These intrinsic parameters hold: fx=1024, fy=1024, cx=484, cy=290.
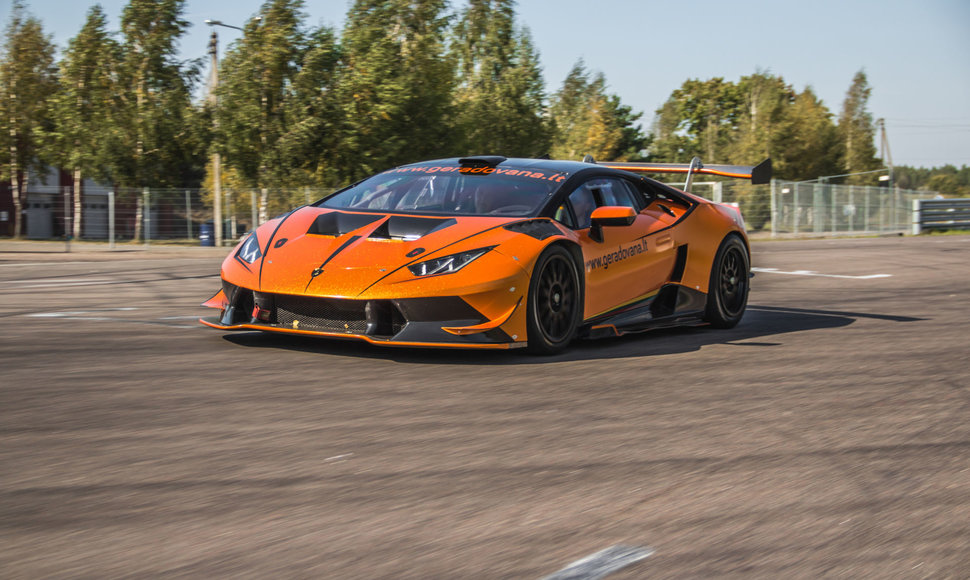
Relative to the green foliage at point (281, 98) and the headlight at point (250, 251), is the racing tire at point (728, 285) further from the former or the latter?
the green foliage at point (281, 98)

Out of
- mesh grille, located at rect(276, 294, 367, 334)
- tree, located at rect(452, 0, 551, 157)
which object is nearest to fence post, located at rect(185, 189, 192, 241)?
tree, located at rect(452, 0, 551, 157)

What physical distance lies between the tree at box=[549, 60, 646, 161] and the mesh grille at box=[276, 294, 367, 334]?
4641 cm

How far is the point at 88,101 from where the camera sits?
136ft

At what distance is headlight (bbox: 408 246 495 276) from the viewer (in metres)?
5.58

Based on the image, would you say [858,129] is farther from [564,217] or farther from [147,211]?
[564,217]

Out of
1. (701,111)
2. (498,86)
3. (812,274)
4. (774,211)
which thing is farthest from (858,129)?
(812,274)

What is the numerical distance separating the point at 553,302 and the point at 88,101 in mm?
39692

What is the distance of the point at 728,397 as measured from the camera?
495 centimetres

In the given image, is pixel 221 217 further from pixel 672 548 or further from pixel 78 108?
pixel 672 548

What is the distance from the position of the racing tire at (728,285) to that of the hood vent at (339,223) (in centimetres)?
298

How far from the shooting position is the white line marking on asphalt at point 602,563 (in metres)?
2.42

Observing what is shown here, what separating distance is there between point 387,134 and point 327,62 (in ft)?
13.2

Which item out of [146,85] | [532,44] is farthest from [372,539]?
[532,44]

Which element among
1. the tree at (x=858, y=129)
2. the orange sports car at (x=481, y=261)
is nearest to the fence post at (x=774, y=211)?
the orange sports car at (x=481, y=261)
